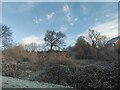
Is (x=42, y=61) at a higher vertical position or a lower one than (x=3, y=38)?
lower

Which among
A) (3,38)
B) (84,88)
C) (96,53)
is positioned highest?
(3,38)

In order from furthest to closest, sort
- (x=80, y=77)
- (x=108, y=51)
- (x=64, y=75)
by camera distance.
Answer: (x=108, y=51)
(x=64, y=75)
(x=80, y=77)

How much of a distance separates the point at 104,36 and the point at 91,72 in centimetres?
1955

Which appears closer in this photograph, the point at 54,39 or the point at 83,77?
the point at 83,77

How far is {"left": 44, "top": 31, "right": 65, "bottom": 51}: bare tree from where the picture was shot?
30.0 m

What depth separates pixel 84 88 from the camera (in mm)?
9812

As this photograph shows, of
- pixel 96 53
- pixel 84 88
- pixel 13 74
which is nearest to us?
pixel 84 88

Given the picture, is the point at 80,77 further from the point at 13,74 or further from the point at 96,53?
the point at 96,53

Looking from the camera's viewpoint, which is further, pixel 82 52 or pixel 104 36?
pixel 104 36

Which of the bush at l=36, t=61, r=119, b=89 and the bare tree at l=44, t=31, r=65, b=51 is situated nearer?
the bush at l=36, t=61, r=119, b=89

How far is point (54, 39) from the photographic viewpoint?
104ft

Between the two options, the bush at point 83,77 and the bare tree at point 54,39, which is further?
the bare tree at point 54,39

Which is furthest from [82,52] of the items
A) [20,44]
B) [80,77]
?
[80,77]

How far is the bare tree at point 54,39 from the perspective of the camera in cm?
2998
